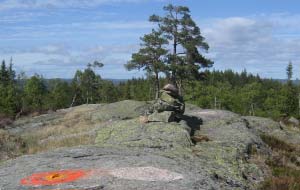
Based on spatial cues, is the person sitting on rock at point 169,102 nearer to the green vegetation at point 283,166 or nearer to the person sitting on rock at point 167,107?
the person sitting on rock at point 167,107

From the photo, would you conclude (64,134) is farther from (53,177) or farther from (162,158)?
(53,177)

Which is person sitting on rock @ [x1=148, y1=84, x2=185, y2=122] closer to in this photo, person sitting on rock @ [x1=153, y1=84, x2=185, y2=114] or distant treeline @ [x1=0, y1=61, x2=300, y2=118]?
person sitting on rock @ [x1=153, y1=84, x2=185, y2=114]

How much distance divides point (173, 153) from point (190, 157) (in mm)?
543

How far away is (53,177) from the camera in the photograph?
1033cm

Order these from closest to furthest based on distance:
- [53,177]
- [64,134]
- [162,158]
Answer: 1. [53,177]
2. [162,158]
3. [64,134]

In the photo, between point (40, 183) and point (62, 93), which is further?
point (62, 93)

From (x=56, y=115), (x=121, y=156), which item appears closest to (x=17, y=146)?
(x=121, y=156)

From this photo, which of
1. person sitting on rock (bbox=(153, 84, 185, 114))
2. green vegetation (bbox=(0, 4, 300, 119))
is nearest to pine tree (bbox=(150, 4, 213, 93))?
green vegetation (bbox=(0, 4, 300, 119))

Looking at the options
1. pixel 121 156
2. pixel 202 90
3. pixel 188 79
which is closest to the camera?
pixel 121 156

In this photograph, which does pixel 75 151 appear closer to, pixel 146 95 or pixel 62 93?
pixel 62 93

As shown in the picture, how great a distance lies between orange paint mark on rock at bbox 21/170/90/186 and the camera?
32.8 ft

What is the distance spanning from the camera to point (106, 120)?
3014cm

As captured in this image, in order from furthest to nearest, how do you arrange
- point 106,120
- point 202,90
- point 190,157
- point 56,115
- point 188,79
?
point 202,90
point 188,79
point 56,115
point 106,120
point 190,157

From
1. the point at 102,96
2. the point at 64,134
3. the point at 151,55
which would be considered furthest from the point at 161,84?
the point at 64,134
